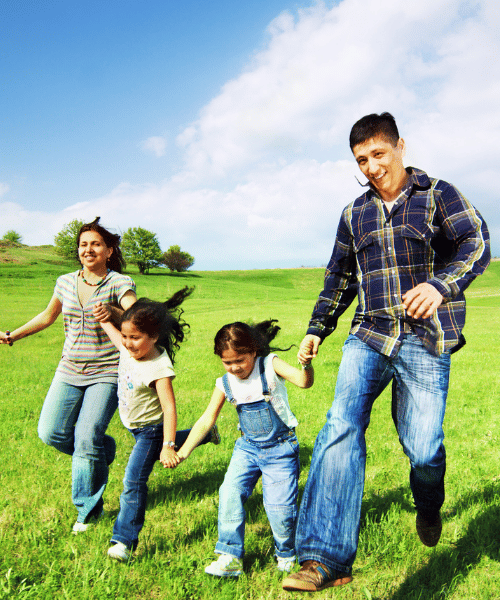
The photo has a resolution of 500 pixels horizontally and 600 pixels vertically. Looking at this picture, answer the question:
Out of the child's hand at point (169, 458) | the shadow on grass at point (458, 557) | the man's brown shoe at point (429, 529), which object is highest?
the child's hand at point (169, 458)

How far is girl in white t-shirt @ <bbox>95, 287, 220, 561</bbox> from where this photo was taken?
3.82m

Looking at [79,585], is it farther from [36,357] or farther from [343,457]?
[36,357]

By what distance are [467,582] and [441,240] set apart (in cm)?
252

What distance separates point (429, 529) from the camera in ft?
12.1

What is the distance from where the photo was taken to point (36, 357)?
14.4 m

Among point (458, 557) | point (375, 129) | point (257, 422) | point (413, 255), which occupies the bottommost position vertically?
point (458, 557)

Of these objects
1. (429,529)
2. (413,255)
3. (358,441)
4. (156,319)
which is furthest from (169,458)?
(413,255)

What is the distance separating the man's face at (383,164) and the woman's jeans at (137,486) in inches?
108

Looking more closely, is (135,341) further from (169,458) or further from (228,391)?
(169,458)

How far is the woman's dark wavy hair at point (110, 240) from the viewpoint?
495 cm

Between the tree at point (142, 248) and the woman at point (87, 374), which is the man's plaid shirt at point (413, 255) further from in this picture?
the tree at point (142, 248)

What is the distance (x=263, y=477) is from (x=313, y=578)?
121 cm

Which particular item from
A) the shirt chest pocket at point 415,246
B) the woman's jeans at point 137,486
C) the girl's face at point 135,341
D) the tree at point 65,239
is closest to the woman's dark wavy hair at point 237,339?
the girl's face at point 135,341

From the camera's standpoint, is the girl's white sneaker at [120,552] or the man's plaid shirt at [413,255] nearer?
the man's plaid shirt at [413,255]
